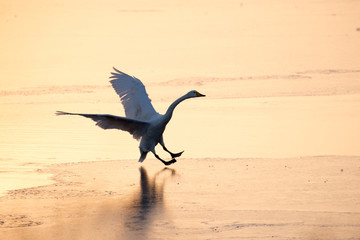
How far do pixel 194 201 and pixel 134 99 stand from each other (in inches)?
138

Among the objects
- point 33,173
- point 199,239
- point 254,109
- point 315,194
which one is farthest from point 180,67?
point 199,239

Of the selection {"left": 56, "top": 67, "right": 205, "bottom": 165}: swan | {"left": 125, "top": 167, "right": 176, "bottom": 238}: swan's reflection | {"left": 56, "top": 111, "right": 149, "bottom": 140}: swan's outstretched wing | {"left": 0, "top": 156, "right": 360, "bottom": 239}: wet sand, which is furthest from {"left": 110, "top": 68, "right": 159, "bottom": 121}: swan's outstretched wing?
{"left": 125, "top": 167, "right": 176, "bottom": 238}: swan's reflection

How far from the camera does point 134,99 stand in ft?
51.2

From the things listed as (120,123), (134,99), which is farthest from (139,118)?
(120,123)

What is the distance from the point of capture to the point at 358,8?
34625 mm

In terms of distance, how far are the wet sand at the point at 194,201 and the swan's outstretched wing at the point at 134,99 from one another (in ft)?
2.76

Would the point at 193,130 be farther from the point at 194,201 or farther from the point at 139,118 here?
the point at 194,201

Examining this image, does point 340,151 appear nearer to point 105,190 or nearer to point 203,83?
point 105,190

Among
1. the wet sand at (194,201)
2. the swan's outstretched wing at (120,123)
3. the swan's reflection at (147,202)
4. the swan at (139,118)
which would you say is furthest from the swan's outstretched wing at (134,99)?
the swan's reflection at (147,202)

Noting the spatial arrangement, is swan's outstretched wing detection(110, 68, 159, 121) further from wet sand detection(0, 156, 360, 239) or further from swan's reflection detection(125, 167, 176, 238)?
swan's reflection detection(125, 167, 176, 238)

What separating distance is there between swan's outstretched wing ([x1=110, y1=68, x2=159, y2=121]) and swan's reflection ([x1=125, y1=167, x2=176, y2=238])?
3.56 ft

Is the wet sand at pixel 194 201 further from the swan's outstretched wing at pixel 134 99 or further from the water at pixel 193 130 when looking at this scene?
the swan's outstretched wing at pixel 134 99

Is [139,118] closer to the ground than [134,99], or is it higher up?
closer to the ground

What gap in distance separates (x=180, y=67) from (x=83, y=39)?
22.8 ft
